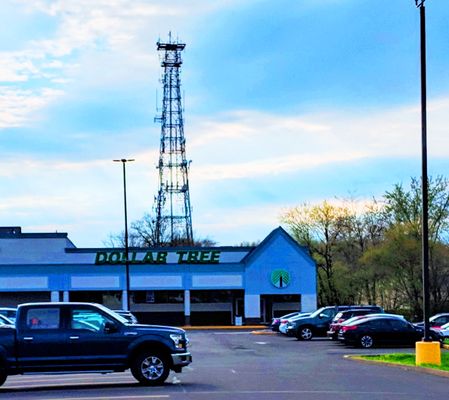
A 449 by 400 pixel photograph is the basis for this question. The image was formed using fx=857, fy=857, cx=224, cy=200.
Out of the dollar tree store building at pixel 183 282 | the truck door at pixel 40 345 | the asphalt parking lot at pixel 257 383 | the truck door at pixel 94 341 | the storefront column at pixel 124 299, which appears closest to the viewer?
the asphalt parking lot at pixel 257 383

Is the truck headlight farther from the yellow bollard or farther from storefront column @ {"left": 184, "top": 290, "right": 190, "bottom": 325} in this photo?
storefront column @ {"left": 184, "top": 290, "right": 190, "bottom": 325}

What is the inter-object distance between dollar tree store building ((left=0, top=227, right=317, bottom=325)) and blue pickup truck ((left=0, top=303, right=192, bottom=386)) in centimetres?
4464

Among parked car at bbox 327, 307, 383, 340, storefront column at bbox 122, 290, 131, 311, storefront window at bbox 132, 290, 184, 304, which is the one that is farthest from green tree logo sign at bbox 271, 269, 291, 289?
parked car at bbox 327, 307, 383, 340

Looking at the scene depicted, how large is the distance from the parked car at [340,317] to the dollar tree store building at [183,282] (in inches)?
823

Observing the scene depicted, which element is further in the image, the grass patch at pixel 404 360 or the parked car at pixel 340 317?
the parked car at pixel 340 317

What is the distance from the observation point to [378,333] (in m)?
34.5

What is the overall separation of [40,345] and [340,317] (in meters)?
24.4

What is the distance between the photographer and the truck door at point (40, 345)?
17.4m

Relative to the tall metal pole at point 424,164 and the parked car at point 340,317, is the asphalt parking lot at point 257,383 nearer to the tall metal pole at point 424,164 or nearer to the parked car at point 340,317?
the tall metal pole at point 424,164

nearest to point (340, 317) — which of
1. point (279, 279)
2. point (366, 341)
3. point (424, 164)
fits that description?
point (366, 341)

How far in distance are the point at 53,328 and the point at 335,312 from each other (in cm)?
2646

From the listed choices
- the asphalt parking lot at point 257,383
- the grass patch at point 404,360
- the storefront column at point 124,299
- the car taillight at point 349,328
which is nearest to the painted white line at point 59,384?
the asphalt parking lot at point 257,383

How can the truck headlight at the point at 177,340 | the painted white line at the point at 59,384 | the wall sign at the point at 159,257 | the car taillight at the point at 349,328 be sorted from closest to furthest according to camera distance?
the truck headlight at the point at 177,340 → the painted white line at the point at 59,384 → the car taillight at the point at 349,328 → the wall sign at the point at 159,257

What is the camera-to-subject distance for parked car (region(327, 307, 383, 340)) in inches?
1480
